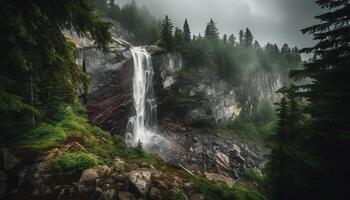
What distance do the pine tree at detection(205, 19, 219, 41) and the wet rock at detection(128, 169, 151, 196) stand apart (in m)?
48.3

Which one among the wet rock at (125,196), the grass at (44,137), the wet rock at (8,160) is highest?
the grass at (44,137)

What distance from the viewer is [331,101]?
8.05m

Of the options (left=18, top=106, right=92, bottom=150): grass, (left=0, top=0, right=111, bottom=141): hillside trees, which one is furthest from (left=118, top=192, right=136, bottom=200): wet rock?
(left=18, top=106, right=92, bottom=150): grass

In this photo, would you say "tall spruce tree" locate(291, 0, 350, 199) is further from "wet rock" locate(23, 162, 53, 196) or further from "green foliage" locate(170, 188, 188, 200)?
"wet rock" locate(23, 162, 53, 196)

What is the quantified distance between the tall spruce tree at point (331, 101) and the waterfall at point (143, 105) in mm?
28372

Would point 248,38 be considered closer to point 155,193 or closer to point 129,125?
point 129,125

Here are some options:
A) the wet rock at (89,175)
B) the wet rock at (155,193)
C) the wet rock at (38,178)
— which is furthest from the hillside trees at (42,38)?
the wet rock at (155,193)

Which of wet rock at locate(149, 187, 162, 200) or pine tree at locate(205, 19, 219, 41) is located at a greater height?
pine tree at locate(205, 19, 219, 41)

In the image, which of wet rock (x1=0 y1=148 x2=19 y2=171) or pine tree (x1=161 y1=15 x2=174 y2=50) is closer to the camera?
wet rock (x1=0 y1=148 x2=19 y2=171)

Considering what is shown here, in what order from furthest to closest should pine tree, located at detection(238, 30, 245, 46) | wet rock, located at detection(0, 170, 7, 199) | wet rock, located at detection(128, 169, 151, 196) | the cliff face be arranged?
1. pine tree, located at detection(238, 30, 245, 46)
2. the cliff face
3. wet rock, located at detection(128, 169, 151, 196)
4. wet rock, located at detection(0, 170, 7, 199)

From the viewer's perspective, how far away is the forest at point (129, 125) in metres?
4.94

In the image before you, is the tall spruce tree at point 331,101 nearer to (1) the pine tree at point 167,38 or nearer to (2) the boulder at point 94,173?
(2) the boulder at point 94,173

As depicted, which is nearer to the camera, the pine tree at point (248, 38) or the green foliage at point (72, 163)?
the green foliage at point (72, 163)

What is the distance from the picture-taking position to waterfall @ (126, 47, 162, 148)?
36062 mm
